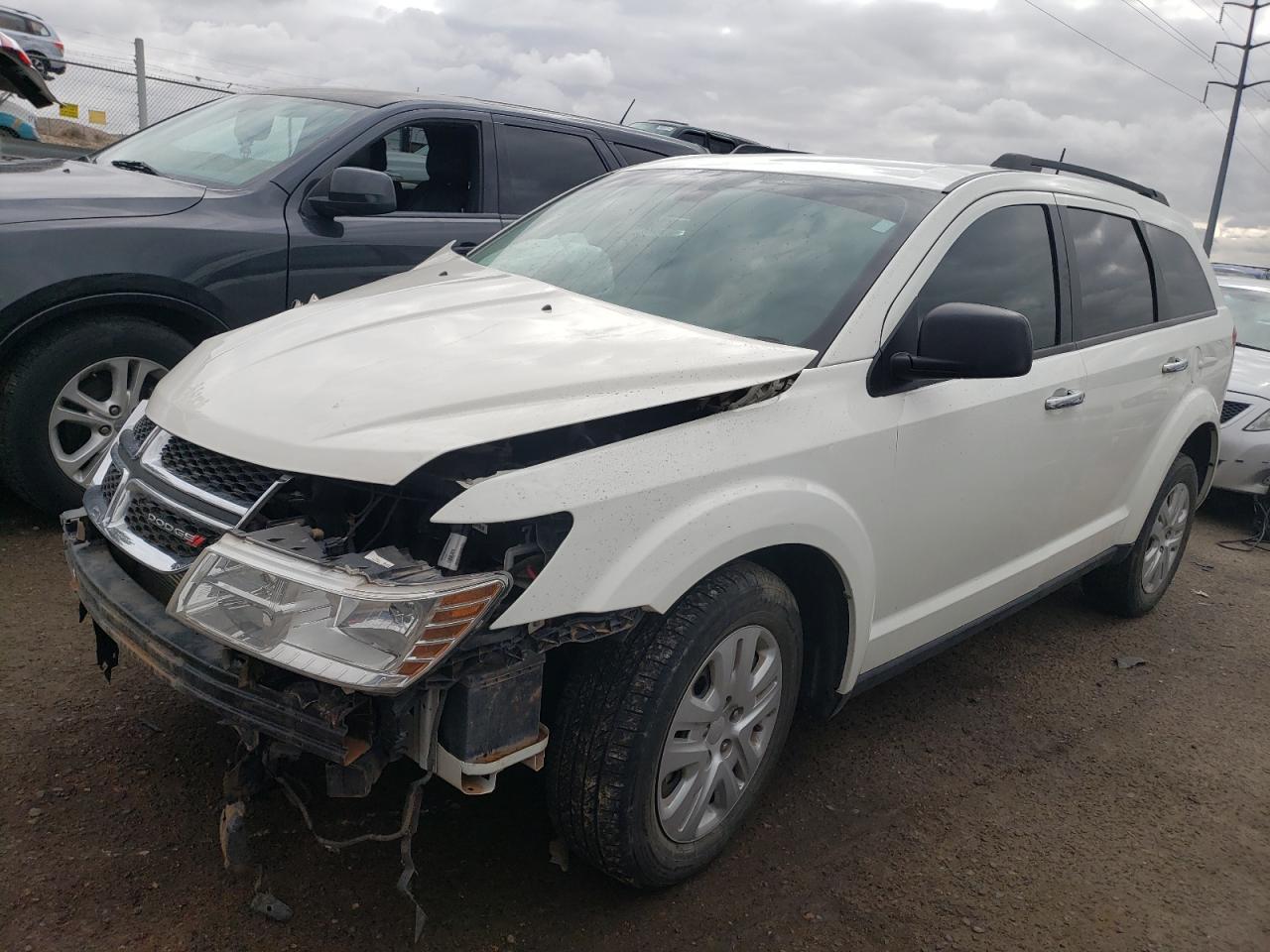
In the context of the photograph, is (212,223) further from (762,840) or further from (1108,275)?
(1108,275)

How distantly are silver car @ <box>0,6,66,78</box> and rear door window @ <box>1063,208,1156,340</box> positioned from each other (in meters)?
13.9

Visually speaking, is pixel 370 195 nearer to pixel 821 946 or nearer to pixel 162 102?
pixel 821 946

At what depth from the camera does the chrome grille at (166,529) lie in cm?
231

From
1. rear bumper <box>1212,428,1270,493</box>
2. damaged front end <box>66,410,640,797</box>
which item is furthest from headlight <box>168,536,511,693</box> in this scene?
rear bumper <box>1212,428,1270,493</box>

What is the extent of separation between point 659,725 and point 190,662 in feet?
3.26

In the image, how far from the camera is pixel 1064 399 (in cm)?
353

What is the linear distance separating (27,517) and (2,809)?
2156 millimetres

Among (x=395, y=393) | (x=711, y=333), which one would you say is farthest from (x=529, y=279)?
(x=395, y=393)

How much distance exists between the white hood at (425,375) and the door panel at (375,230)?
Result: 6.01 ft

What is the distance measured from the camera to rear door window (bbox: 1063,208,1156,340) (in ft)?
12.4

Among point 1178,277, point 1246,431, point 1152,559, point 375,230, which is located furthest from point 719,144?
point 1152,559

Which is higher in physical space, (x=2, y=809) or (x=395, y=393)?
(x=395, y=393)

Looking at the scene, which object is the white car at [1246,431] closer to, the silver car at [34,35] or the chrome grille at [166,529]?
the chrome grille at [166,529]

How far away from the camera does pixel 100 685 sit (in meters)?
3.26
